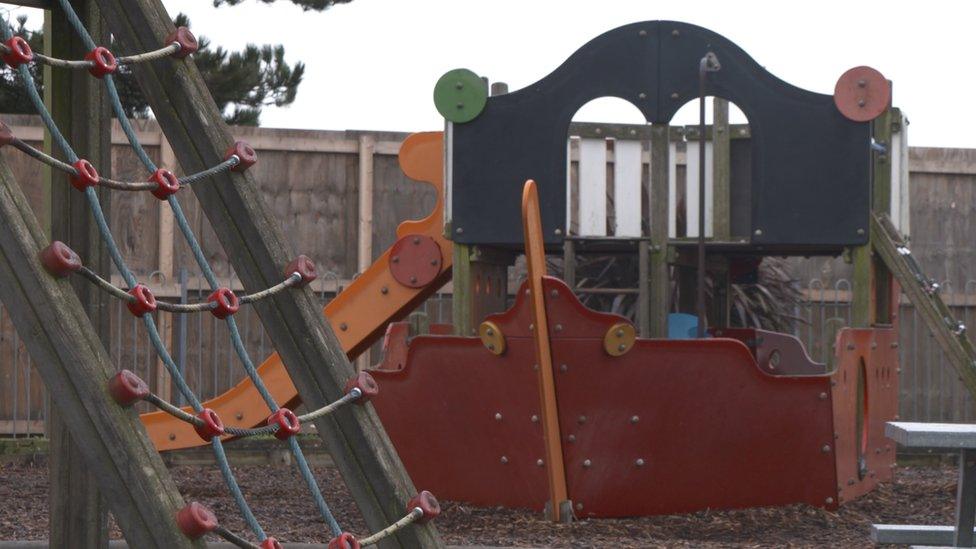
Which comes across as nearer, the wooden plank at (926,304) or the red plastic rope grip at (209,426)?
the red plastic rope grip at (209,426)

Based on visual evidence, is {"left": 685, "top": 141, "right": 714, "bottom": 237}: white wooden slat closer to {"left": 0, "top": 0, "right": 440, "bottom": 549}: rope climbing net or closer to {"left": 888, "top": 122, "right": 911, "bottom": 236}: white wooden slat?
{"left": 888, "top": 122, "right": 911, "bottom": 236}: white wooden slat

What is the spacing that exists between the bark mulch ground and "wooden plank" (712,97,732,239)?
1.52 metres

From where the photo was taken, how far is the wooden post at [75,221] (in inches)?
177

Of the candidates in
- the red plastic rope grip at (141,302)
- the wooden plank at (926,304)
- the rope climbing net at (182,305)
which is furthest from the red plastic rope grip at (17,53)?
the wooden plank at (926,304)

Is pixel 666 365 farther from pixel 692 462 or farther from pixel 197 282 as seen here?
pixel 197 282

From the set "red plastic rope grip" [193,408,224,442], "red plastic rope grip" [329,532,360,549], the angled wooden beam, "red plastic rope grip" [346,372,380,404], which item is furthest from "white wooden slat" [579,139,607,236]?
the angled wooden beam

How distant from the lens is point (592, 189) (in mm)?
7836

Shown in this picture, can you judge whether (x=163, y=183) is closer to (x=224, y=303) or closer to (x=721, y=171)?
(x=224, y=303)

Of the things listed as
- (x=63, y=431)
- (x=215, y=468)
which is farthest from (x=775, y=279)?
(x=63, y=431)

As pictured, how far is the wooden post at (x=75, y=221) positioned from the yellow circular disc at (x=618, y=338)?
2.96 meters

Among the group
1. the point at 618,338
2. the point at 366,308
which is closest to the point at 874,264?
the point at 618,338

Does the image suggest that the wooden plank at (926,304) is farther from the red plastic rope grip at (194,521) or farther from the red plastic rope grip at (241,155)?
the red plastic rope grip at (194,521)

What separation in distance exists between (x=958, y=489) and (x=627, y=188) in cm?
283

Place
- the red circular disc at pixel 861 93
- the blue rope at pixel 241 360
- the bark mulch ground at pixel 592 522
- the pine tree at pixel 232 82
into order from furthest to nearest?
the pine tree at pixel 232 82
the red circular disc at pixel 861 93
the bark mulch ground at pixel 592 522
the blue rope at pixel 241 360
